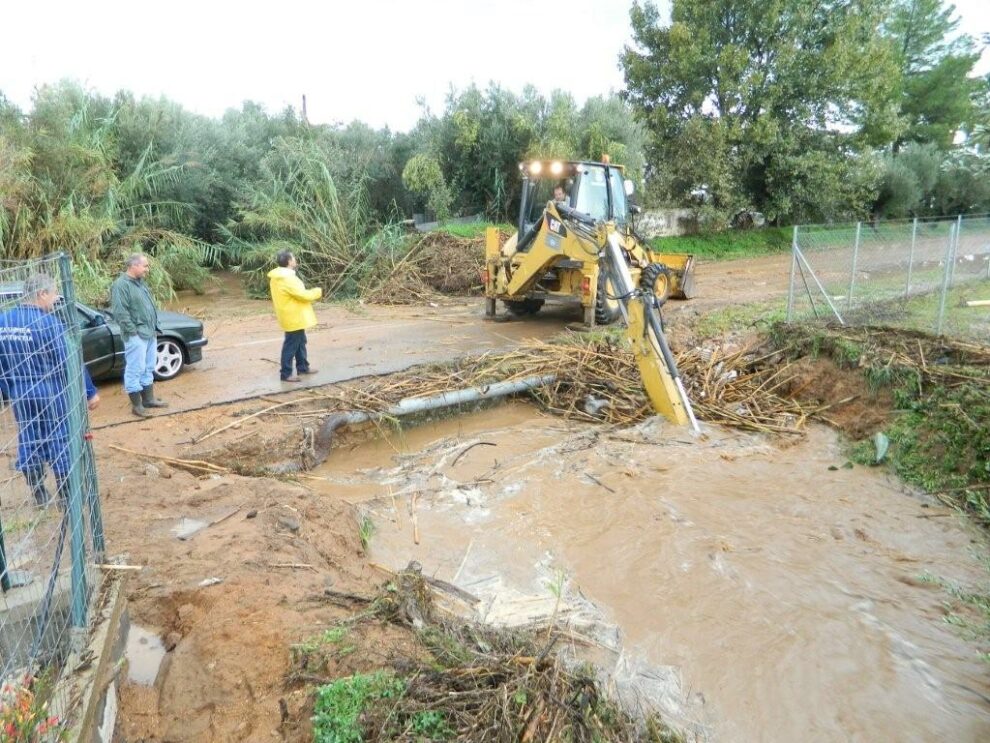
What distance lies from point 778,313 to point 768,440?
4793 millimetres

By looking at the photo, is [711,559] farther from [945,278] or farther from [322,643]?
[945,278]

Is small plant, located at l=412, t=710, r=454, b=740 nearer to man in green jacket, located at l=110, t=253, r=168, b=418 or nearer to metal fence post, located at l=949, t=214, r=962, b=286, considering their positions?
man in green jacket, located at l=110, t=253, r=168, b=418

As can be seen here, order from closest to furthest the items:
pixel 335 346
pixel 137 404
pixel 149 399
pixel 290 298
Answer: pixel 137 404, pixel 149 399, pixel 290 298, pixel 335 346

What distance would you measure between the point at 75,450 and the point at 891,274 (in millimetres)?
11986

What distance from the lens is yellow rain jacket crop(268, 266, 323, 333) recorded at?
Answer: 8.01 meters

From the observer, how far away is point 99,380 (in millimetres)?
8336

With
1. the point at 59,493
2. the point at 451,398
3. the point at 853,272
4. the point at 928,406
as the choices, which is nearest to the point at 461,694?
the point at 59,493

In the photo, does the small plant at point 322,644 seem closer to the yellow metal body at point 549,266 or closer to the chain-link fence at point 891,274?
the yellow metal body at point 549,266

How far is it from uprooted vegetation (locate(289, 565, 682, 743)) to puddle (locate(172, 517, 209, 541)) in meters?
1.90

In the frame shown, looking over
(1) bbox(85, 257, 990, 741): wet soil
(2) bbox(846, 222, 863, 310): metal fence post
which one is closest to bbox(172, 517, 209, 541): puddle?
(1) bbox(85, 257, 990, 741): wet soil

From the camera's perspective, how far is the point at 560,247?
33.1 feet

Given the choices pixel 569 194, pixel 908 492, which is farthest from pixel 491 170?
pixel 908 492

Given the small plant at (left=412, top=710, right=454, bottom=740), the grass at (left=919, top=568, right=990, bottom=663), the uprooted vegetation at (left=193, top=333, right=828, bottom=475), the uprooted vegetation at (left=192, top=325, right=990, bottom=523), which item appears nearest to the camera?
the small plant at (left=412, top=710, right=454, bottom=740)

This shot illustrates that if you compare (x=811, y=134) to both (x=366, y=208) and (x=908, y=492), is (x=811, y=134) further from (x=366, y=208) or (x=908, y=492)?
(x=908, y=492)
